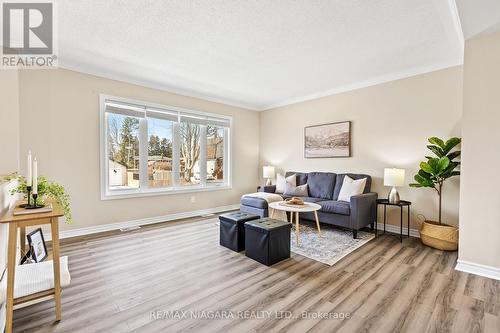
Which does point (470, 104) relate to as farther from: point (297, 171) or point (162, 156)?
point (162, 156)

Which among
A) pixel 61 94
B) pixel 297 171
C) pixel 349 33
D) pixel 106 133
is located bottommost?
pixel 297 171

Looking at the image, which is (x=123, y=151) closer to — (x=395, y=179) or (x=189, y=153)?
(x=189, y=153)

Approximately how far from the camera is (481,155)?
2469 mm

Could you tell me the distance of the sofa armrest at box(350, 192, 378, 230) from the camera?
11.7 ft

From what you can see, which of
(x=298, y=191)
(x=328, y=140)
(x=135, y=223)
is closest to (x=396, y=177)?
(x=328, y=140)

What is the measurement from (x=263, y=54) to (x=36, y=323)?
11.8 ft

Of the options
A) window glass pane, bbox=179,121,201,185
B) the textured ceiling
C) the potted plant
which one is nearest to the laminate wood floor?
the potted plant

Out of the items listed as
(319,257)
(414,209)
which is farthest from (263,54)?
(414,209)

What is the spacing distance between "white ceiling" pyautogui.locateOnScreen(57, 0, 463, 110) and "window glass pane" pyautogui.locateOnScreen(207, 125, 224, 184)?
1336mm

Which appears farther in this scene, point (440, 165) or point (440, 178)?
point (440, 178)

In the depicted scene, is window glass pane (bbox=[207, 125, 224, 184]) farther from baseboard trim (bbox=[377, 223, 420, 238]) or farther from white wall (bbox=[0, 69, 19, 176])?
Result: baseboard trim (bbox=[377, 223, 420, 238])

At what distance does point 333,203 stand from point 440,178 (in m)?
1.50

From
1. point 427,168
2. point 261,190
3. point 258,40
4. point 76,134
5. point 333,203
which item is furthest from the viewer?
point 261,190

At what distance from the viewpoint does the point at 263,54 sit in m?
3.28
